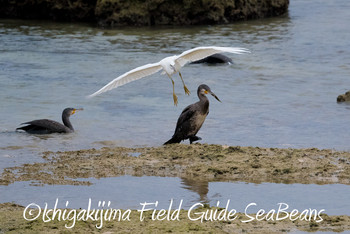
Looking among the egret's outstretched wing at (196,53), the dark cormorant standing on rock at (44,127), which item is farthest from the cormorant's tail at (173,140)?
the dark cormorant standing on rock at (44,127)

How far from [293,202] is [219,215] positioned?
1152 mm

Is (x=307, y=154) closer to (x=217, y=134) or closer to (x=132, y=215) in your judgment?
(x=217, y=134)

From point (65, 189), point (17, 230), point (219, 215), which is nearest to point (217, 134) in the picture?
point (65, 189)

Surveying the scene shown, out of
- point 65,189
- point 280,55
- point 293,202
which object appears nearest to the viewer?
point 293,202

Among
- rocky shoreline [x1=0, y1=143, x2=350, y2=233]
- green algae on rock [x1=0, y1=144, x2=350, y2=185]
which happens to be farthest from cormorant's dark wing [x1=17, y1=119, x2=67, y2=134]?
green algae on rock [x1=0, y1=144, x2=350, y2=185]

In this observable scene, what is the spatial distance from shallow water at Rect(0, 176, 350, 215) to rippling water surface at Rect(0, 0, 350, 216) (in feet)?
6.84

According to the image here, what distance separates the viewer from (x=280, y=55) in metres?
20.4

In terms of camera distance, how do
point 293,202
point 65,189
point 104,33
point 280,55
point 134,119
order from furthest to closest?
1. point 104,33
2. point 280,55
3. point 134,119
4. point 65,189
5. point 293,202

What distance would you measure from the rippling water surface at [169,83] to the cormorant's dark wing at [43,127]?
135 mm

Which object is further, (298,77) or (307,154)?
(298,77)

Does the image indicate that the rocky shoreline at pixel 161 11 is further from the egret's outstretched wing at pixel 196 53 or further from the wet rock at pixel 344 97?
the egret's outstretched wing at pixel 196 53

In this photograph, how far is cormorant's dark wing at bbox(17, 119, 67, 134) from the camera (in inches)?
483

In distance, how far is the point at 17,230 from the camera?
261 inches

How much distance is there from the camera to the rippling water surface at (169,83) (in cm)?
1213
